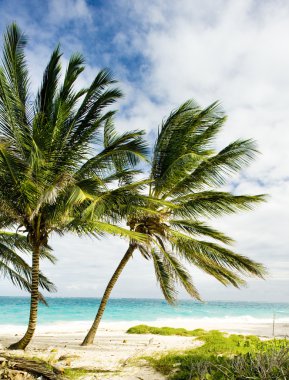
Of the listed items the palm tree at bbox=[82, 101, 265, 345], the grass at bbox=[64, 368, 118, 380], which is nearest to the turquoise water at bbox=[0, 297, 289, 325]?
the palm tree at bbox=[82, 101, 265, 345]

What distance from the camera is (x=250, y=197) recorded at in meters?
10.4

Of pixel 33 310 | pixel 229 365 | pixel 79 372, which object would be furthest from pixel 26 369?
pixel 33 310

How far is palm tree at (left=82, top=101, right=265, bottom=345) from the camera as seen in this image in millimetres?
10227

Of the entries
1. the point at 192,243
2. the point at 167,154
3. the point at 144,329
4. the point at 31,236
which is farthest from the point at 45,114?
the point at 144,329

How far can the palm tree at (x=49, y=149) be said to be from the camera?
870 centimetres

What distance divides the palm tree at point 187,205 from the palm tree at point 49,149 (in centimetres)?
153

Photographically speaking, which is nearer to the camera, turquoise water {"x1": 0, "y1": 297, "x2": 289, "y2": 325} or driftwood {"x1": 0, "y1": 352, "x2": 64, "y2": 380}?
driftwood {"x1": 0, "y1": 352, "x2": 64, "y2": 380}

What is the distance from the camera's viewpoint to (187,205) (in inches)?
424

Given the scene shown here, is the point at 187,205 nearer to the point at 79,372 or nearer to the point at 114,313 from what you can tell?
the point at 79,372

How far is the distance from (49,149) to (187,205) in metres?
4.14

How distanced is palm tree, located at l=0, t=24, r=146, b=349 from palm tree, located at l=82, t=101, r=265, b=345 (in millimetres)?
1531

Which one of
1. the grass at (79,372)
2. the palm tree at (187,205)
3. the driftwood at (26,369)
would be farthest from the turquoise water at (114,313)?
the driftwood at (26,369)

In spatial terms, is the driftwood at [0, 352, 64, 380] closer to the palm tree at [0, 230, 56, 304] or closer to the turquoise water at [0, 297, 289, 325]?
the palm tree at [0, 230, 56, 304]

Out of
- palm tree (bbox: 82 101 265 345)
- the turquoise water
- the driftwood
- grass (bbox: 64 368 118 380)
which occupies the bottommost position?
the turquoise water
